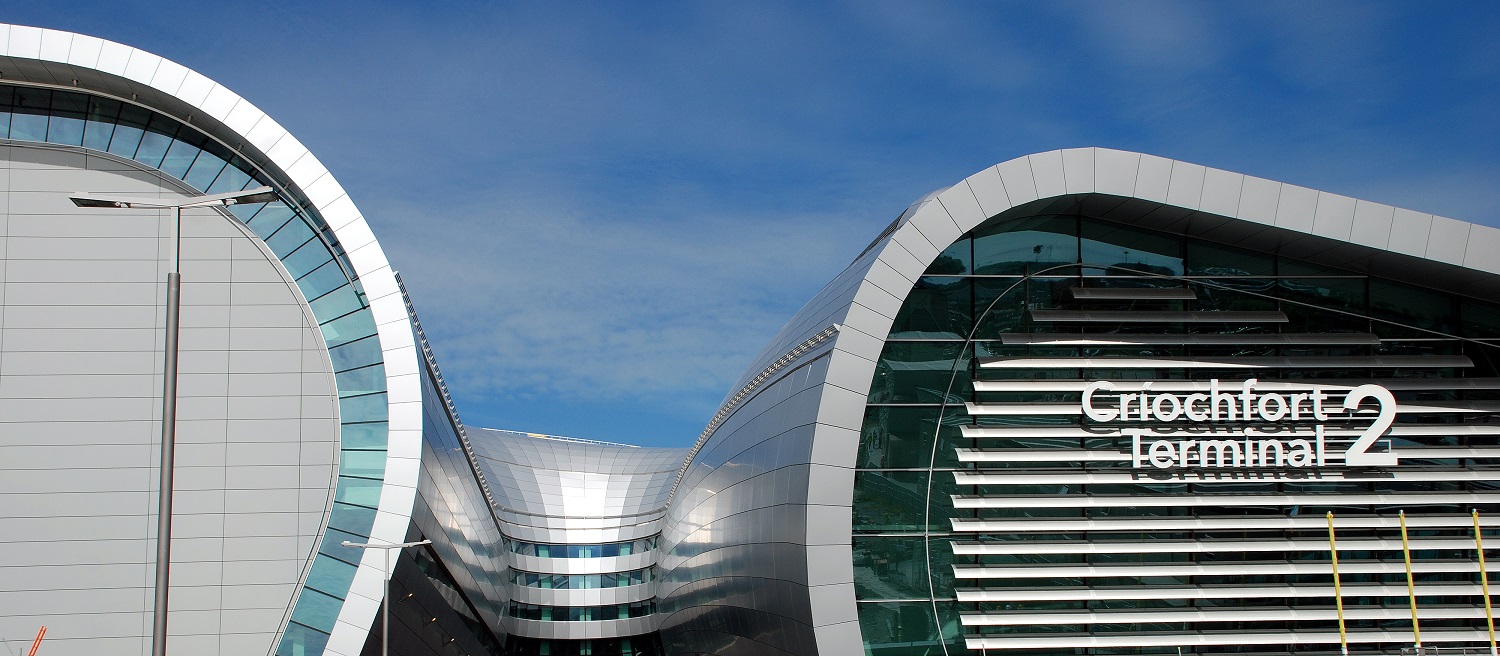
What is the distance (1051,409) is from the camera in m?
22.4

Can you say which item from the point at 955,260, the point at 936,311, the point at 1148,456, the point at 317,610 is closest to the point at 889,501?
the point at 936,311

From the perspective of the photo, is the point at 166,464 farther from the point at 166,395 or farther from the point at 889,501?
the point at 889,501

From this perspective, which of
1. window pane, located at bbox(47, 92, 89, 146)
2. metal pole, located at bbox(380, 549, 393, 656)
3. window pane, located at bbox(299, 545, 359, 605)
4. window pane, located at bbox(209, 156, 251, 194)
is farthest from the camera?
window pane, located at bbox(209, 156, 251, 194)

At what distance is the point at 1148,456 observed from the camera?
2230cm

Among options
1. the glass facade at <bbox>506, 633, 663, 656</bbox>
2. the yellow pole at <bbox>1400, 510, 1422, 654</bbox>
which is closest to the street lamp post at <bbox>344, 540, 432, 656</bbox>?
the yellow pole at <bbox>1400, 510, 1422, 654</bbox>

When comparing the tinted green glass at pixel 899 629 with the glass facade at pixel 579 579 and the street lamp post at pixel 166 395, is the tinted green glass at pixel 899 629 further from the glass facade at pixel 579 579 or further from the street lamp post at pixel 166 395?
the glass facade at pixel 579 579

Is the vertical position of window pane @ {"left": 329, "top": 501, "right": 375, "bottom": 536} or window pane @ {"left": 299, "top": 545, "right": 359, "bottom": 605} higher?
window pane @ {"left": 329, "top": 501, "right": 375, "bottom": 536}

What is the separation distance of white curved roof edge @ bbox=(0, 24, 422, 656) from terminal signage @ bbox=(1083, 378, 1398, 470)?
48.7ft

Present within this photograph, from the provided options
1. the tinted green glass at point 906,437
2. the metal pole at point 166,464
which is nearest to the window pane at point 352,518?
the metal pole at point 166,464

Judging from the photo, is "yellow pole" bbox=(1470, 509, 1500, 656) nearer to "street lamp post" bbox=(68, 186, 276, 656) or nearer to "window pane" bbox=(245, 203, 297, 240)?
"street lamp post" bbox=(68, 186, 276, 656)

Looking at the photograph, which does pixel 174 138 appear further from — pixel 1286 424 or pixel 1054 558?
pixel 1286 424

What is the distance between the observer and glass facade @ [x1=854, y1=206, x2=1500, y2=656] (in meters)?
21.8

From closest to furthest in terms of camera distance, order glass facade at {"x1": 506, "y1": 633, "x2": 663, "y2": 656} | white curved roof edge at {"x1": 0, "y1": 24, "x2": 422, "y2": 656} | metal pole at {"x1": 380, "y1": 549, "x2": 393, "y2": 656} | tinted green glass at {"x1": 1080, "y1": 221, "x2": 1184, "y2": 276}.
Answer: tinted green glass at {"x1": 1080, "y1": 221, "x2": 1184, "y2": 276}
metal pole at {"x1": 380, "y1": 549, "x2": 393, "y2": 656}
white curved roof edge at {"x1": 0, "y1": 24, "x2": 422, "y2": 656}
glass facade at {"x1": 506, "y1": 633, "x2": 663, "y2": 656}

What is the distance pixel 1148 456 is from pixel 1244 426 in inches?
83.1
